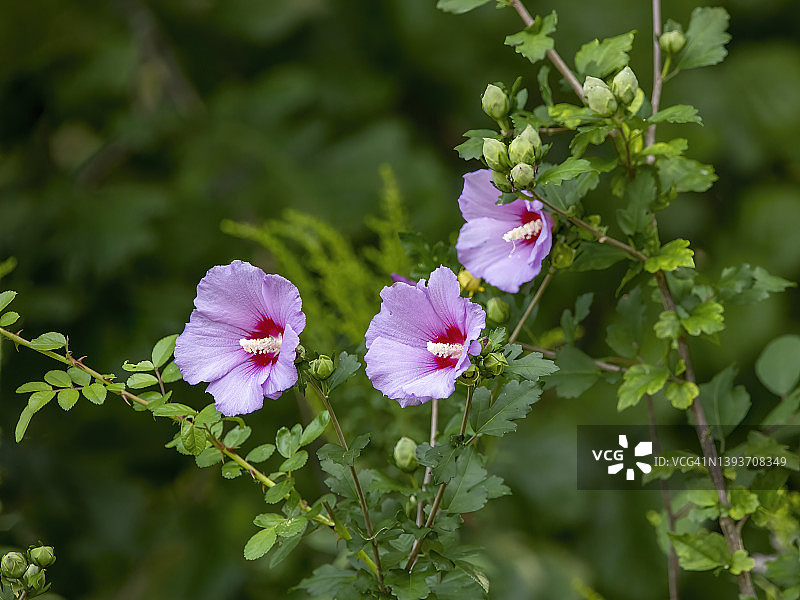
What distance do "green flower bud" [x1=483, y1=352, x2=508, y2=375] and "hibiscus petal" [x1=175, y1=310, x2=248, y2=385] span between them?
0.12 metres

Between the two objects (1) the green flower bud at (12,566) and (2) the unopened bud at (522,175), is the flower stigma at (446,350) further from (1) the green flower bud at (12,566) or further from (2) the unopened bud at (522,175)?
(1) the green flower bud at (12,566)

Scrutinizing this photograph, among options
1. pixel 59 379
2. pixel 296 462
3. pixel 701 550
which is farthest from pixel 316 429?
pixel 701 550

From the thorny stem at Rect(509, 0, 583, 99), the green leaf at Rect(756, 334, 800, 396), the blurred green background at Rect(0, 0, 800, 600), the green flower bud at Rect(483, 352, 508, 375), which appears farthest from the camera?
the blurred green background at Rect(0, 0, 800, 600)

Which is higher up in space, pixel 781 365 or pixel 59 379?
pixel 59 379

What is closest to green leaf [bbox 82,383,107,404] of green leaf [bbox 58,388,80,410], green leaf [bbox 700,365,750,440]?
green leaf [bbox 58,388,80,410]

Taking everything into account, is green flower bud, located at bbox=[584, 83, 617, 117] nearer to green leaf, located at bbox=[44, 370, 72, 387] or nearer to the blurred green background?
green leaf, located at bbox=[44, 370, 72, 387]

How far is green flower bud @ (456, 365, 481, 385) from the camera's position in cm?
35

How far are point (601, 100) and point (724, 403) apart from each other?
0.75ft

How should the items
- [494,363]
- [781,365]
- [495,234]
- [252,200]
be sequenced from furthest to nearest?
[252,200] < [781,365] < [495,234] < [494,363]

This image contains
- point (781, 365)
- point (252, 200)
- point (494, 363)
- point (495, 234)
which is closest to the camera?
point (494, 363)

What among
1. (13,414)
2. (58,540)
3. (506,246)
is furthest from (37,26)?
(506,246)

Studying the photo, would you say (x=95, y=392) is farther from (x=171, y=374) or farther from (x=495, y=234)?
(x=495, y=234)

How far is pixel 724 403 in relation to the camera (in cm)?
52

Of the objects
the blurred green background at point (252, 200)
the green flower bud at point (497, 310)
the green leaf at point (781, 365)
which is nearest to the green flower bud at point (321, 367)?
the green flower bud at point (497, 310)
